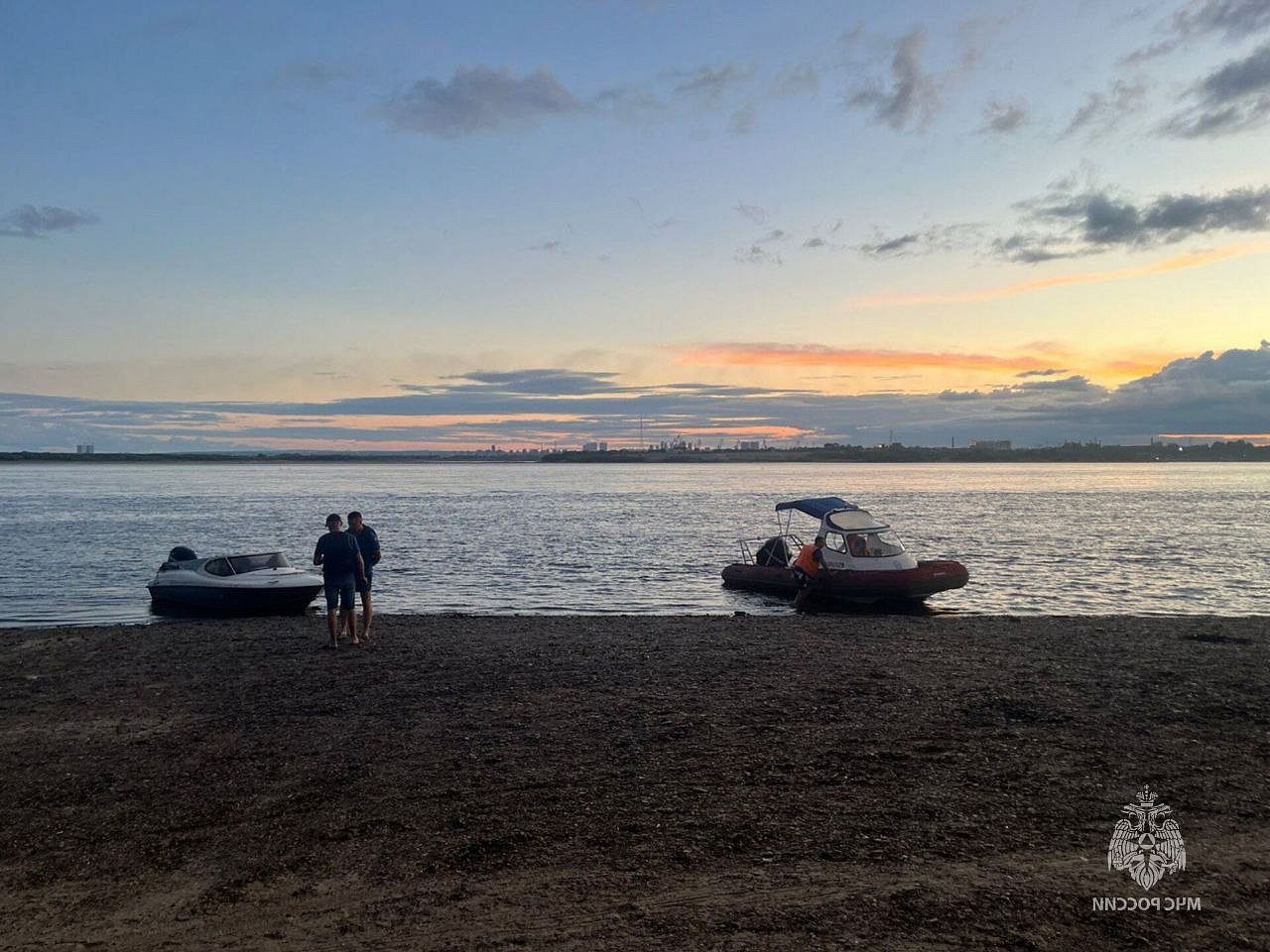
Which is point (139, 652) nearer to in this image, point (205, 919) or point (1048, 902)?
point (205, 919)

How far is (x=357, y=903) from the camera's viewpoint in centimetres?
624

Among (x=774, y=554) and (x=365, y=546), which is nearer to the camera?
(x=365, y=546)

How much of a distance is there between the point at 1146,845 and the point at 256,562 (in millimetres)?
23078

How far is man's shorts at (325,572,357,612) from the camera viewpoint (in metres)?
15.7

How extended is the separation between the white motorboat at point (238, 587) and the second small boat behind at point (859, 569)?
1381 cm

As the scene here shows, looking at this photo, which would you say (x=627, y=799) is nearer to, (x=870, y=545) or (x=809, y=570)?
(x=809, y=570)

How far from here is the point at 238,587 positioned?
77.8ft

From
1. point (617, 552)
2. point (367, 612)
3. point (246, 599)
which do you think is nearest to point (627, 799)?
point (367, 612)

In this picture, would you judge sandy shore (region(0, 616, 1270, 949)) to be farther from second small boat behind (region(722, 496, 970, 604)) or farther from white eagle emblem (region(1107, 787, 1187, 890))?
second small boat behind (region(722, 496, 970, 604))

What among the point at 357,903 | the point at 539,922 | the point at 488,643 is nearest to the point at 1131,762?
the point at 539,922

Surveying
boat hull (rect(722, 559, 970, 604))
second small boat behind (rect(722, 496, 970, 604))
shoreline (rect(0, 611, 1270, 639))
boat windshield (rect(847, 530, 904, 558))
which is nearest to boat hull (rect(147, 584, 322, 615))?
shoreline (rect(0, 611, 1270, 639))

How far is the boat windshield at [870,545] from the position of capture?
26.3 meters

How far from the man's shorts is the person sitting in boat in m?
13.9

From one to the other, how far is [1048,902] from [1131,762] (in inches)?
149
